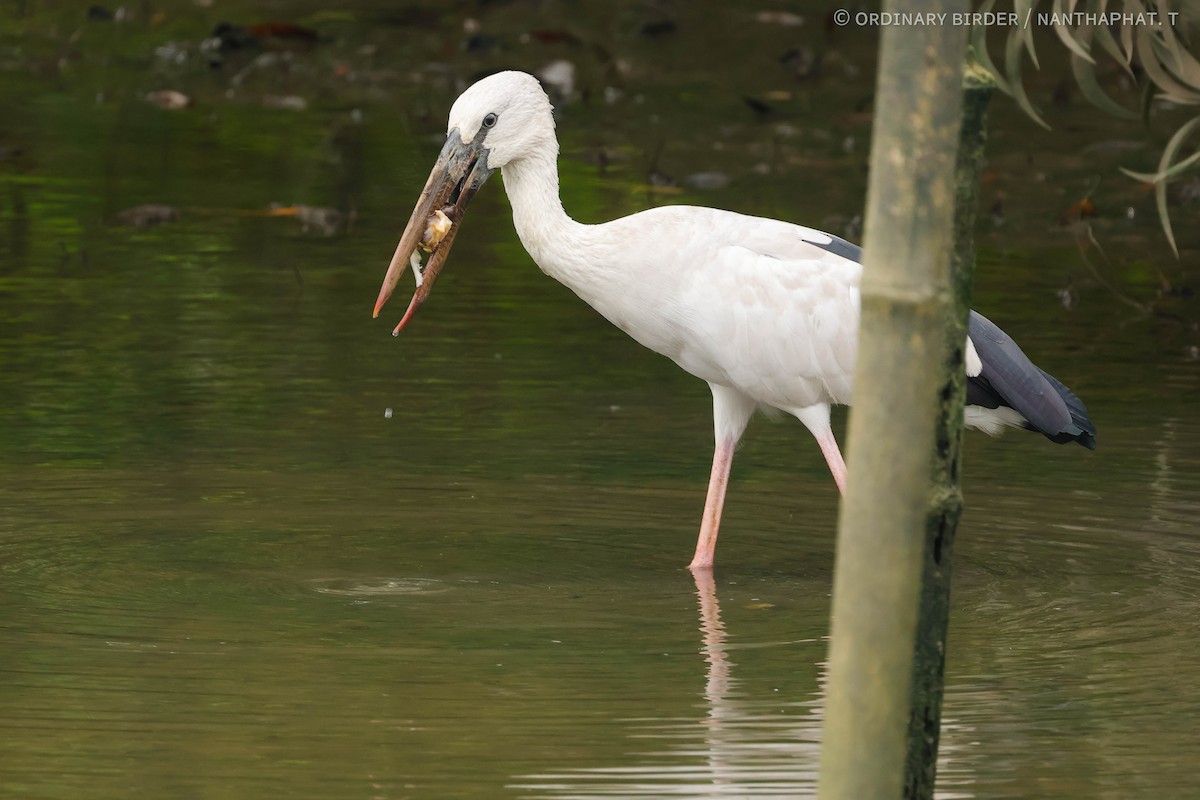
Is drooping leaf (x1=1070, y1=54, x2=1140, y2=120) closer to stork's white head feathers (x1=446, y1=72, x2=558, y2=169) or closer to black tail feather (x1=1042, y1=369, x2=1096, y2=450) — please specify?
black tail feather (x1=1042, y1=369, x2=1096, y2=450)

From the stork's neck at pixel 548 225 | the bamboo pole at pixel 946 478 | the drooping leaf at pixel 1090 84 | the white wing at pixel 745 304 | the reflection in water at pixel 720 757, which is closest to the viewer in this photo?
the bamboo pole at pixel 946 478

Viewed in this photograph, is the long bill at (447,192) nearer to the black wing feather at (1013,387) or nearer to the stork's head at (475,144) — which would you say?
the stork's head at (475,144)

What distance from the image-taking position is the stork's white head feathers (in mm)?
8031

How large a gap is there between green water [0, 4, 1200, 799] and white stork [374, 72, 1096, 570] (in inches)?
21.3

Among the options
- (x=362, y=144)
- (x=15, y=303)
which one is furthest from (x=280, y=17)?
(x=15, y=303)

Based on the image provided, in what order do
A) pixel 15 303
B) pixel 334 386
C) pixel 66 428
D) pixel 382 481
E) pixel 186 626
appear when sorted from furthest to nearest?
pixel 15 303, pixel 334 386, pixel 66 428, pixel 382 481, pixel 186 626

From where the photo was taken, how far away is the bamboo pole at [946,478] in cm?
424

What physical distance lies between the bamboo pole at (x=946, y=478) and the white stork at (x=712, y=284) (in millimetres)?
3427

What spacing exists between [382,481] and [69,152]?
9.29 meters

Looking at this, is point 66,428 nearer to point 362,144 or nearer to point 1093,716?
point 1093,716

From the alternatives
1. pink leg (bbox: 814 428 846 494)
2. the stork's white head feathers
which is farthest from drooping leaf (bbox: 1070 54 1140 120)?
the stork's white head feathers

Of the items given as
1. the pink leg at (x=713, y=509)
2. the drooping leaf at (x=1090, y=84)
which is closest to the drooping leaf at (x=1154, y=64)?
the drooping leaf at (x=1090, y=84)

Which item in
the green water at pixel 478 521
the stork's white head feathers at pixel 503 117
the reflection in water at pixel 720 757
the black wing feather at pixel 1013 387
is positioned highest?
the stork's white head feathers at pixel 503 117

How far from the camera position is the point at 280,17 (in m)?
23.8
